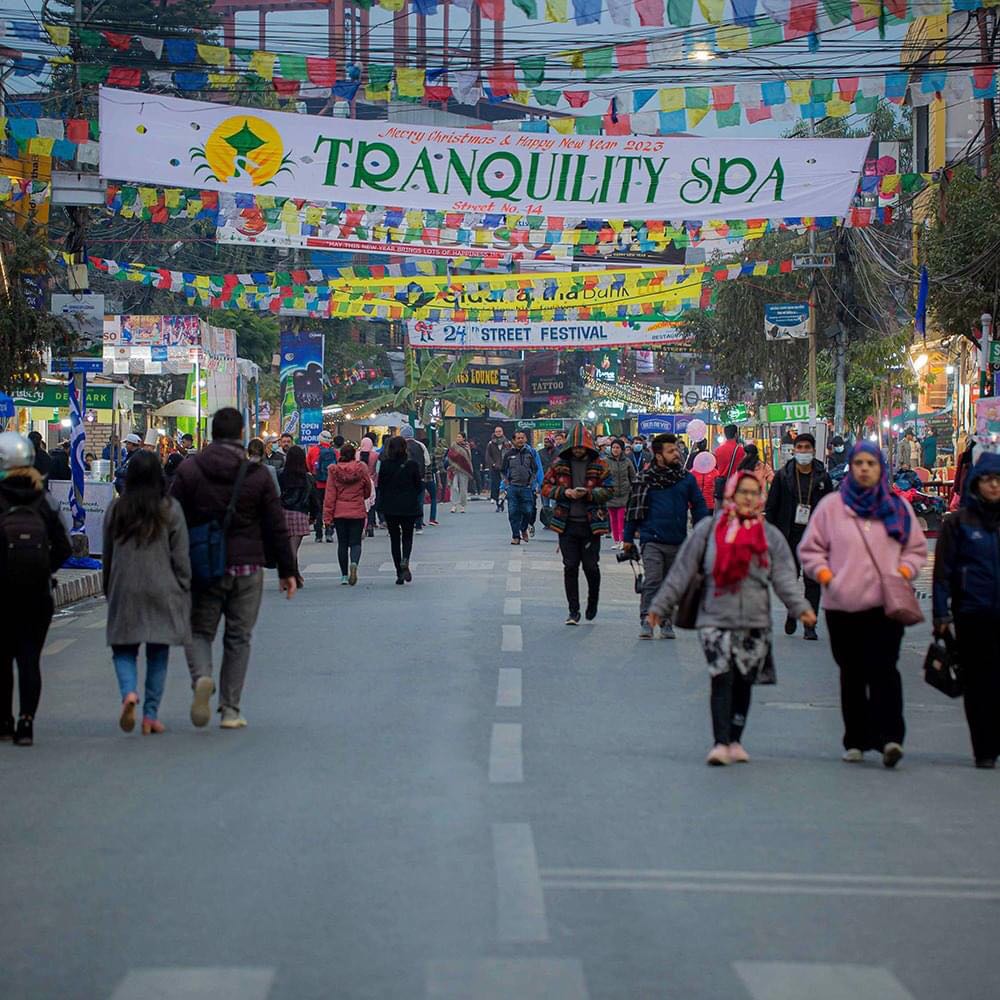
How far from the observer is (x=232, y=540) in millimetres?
10594

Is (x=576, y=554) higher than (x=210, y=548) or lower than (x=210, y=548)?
lower

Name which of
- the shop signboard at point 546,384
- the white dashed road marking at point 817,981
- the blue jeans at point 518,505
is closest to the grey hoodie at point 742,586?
the white dashed road marking at point 817,981

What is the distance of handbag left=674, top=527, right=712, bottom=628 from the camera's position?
9.35 m

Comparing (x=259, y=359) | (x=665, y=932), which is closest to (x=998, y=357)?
(x=665, y=932)

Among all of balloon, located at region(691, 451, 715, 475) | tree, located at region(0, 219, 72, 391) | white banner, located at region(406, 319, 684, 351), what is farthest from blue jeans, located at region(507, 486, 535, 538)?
white banner, located at region(406, 319, 684, 351)

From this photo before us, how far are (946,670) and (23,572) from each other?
5069 millimetres

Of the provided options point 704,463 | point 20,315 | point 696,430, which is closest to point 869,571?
point 704,463

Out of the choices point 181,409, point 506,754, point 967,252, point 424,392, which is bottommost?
point 506,754

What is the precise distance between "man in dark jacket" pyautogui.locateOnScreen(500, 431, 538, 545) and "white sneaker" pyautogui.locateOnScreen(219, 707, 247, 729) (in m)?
Answer: 19.2

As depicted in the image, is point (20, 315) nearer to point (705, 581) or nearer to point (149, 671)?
point (149, 671)

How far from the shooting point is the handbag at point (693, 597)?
9352 mm

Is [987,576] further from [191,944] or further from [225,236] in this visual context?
[225,236]

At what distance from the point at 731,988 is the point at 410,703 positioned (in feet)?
21.0

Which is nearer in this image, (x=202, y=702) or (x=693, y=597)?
(x=693, y=597)
